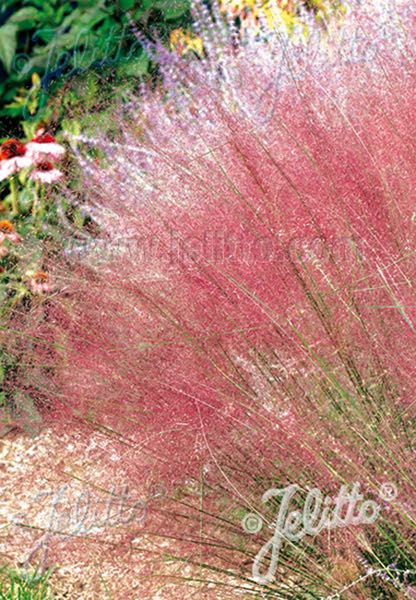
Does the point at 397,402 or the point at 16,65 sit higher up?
the point at 16,65

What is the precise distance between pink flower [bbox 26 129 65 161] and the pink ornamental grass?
26.6 inches

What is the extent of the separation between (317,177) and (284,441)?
47cm

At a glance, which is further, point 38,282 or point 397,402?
point 38,282

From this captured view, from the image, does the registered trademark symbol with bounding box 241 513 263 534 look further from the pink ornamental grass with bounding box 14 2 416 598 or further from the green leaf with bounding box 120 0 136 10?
the green leaf with bounding box 120 0 136 10

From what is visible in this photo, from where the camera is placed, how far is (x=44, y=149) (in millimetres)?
2365

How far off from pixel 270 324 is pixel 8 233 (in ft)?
3.95

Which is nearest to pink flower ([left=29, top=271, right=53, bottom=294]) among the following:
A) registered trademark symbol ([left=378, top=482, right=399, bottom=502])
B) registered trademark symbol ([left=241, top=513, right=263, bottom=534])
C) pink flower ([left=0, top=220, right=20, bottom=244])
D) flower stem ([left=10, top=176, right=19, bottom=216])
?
pink flower ([left=0, top=220, right=20, bottom=244])

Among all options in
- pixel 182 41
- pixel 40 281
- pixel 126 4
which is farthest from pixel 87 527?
pixel 126 4

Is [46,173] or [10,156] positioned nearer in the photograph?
[46,173]

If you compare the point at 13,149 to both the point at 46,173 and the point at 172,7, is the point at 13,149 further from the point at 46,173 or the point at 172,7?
the point at 172,7

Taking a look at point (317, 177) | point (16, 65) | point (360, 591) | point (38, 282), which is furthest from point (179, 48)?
point (360, 591)

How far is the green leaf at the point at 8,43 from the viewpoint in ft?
9.67

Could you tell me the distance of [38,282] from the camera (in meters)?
2.32

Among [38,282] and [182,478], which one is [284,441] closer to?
[182,478]
